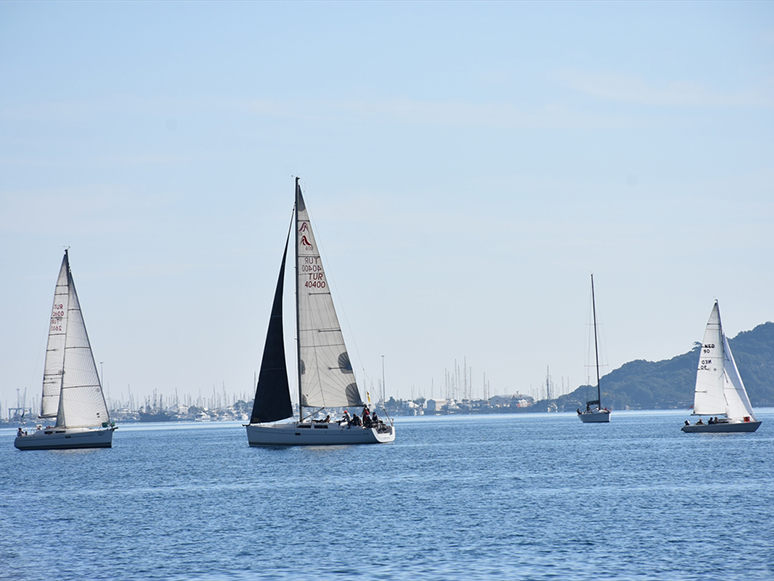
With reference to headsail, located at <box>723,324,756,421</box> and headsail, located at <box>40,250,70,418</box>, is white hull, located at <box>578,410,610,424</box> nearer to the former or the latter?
headsail, located at <box>723,324,756,421</box>

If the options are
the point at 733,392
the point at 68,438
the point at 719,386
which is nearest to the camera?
the point at 68,438

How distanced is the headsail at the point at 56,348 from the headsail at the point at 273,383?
16594 mm

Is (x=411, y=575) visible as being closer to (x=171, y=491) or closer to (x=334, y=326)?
(x=171, y=491)

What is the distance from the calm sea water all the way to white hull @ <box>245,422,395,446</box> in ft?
10.2

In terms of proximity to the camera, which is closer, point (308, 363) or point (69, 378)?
point (308, 363)

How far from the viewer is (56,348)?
249 feet

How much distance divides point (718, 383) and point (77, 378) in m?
54.9

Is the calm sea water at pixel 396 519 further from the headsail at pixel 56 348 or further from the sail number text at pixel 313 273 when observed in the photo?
the sail number text at pixel 313 273

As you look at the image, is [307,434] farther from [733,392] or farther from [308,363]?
[733,392]

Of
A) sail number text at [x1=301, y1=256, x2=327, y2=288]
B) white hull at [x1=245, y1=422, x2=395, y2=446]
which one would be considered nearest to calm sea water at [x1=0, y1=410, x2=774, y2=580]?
white hull at [x1=245, y1=422, x2=395, y2=446]

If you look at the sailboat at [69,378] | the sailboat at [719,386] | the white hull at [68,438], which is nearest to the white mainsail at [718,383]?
the sailboat at [719,386]

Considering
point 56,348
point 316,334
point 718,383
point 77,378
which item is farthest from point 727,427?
point 56,348

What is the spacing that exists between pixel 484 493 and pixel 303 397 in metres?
27.0

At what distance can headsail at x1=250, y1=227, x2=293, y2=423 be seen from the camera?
231 feet
